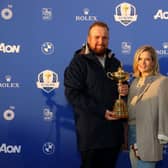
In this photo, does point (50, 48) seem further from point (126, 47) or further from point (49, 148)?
point (49, 148)

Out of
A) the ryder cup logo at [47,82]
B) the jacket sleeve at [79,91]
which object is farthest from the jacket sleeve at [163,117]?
the ryder cup logo at [47,82]

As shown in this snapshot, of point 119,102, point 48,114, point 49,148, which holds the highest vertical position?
point 119,102

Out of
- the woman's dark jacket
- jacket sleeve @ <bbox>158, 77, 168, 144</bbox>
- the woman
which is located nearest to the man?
the woman's dark jacket

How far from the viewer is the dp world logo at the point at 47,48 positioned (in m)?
2.85

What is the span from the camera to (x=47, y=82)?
2.86 metres

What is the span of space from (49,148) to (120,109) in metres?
0.86

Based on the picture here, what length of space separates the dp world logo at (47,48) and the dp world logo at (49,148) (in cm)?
64

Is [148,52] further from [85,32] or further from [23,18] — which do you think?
[23,18]

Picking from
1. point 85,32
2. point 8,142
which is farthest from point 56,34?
point 8,142

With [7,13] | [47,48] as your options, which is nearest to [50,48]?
[47,48]

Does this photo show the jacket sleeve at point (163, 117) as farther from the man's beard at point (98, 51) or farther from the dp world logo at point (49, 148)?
the dp world logo at point (49, 148)

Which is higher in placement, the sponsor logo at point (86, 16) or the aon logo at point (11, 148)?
the sponsor logo at point (86, 16)

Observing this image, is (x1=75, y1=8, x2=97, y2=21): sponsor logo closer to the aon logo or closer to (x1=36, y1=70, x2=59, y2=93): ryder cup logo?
(x1=36, y1=70, x2=59, y2=93): ryder cup logo

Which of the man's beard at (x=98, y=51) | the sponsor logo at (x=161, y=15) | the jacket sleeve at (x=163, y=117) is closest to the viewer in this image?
the jacket sleeve at (x=163, y=117)
